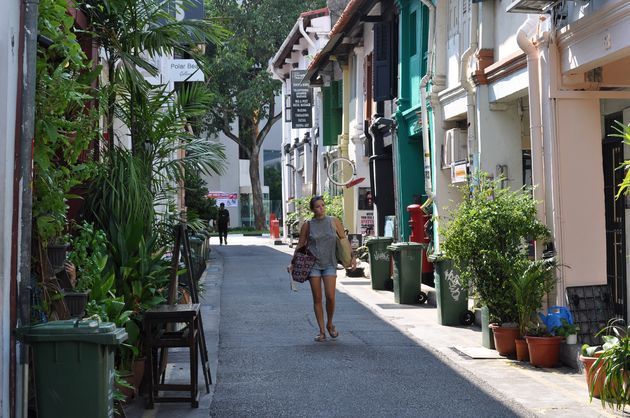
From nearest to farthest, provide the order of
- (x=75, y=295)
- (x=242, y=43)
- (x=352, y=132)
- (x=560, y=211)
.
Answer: (x=75, y=295)
(x=560, y=211)
(x=352, y=132)
(x=242, y=43)

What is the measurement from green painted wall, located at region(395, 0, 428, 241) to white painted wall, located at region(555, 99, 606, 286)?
361 inches

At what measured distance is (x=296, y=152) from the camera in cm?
4450

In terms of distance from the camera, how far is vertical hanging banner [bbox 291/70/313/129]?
37094 mm

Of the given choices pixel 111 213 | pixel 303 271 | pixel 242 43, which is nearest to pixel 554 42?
pixel 303 271

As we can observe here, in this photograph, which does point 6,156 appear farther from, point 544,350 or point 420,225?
point 420,225

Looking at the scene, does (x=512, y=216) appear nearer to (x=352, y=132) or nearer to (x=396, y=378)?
(x=396, y=378)

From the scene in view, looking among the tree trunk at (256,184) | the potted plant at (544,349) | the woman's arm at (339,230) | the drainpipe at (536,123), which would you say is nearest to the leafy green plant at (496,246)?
the drainpipe at (536,123)

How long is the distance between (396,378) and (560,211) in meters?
2.82

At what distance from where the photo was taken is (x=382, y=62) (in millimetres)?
22938

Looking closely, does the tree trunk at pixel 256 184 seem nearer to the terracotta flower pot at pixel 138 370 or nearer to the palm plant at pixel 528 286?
the palm plant at pixel 528 286

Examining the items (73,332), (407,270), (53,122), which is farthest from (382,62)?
(73,332)

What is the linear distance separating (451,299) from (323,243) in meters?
2.45

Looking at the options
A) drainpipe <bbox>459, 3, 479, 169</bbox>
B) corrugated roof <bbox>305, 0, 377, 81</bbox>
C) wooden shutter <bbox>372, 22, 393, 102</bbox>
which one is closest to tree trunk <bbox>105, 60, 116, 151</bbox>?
drainpipe <bbox>459, 3, 479, 169</bbox>

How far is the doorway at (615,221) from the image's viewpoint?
12453mm
